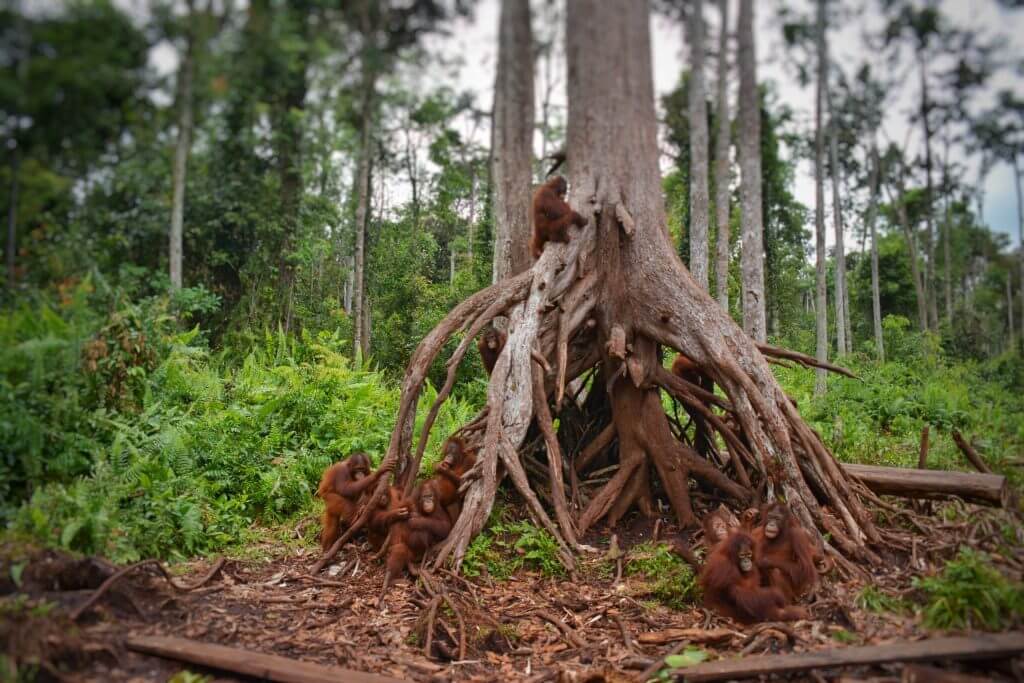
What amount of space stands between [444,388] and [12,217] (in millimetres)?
3047

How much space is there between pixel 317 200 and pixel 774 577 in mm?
7014

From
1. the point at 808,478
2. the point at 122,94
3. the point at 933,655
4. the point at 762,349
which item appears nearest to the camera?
the point at 933,655

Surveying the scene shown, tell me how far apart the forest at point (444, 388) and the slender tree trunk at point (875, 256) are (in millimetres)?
89

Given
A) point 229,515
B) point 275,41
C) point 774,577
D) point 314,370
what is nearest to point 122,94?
point 275,41

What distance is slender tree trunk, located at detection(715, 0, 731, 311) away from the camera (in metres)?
11.6

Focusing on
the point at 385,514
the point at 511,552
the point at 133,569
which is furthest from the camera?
the point at 511,552

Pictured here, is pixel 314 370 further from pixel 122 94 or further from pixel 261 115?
pixel 122 94

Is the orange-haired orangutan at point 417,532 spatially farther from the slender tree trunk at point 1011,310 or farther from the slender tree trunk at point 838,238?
the slender tree trunk at point 838,238

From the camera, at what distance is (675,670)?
3416mm

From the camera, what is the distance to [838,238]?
10.2 m

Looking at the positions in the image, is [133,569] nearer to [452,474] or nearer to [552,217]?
[452,474]

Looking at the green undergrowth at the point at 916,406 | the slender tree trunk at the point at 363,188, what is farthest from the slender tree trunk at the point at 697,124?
the slender tree trunk at the point at 363,188

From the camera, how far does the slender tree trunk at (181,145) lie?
17.9 ft

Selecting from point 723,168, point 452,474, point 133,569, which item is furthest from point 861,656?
point 723,168
